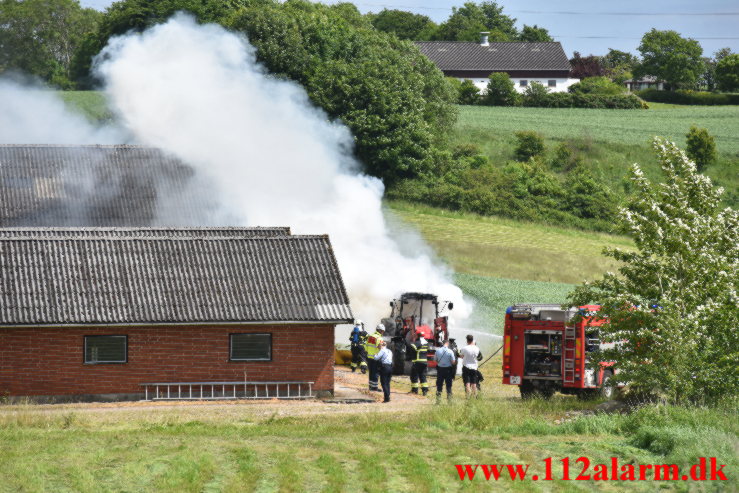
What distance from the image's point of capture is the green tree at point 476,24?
482 feet

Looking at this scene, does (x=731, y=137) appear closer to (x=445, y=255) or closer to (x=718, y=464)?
(x=445, y=255)

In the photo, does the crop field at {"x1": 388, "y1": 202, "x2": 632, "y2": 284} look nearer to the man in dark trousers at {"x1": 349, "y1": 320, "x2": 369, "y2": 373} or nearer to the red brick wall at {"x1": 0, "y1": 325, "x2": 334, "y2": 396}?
the man in dark trousers at {"x1": 349, "y1": 320, "x2": 369, "y2": 373}

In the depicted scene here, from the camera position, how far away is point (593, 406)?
27.0 m

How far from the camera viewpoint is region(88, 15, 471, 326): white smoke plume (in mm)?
46844

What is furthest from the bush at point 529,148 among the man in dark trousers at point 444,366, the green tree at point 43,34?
the man in dark trousers at point 444,366

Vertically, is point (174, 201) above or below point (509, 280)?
above

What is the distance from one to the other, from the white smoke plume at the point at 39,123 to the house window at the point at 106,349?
29748 millimetres

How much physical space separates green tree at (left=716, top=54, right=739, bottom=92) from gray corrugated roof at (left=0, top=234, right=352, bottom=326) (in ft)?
322

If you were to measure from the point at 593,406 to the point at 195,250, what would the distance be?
11047 mm

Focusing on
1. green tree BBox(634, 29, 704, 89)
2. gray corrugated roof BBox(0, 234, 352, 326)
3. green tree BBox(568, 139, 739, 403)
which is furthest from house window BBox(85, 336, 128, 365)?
green tree BBox(634, 29, 704, 89)

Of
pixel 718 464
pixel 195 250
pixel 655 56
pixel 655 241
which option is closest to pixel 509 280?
pixel 195 250

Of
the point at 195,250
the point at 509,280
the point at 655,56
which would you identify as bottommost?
the point at 509,280

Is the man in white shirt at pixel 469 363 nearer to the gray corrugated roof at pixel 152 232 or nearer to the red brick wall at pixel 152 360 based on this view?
the red brick wall at pixel 152 360

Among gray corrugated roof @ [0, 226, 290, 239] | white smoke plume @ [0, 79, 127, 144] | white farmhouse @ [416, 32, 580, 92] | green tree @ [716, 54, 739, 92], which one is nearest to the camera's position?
gray corrugated roof @ [0, 226, 290, 239]
